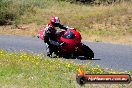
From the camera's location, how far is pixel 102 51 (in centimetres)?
1695

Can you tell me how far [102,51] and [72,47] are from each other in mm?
2082

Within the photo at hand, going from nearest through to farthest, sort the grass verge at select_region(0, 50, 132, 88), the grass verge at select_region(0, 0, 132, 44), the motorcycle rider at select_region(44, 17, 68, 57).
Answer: the grass verge at select_region(0, 50, 132, 88), the motorcycle rider at select_region(44, 17, 68, 57), the grass verge at select_region(0, 0, 132, 44)

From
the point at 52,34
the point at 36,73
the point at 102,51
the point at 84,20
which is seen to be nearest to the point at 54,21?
the point at 52,34

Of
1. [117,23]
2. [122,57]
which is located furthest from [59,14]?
[122,57]

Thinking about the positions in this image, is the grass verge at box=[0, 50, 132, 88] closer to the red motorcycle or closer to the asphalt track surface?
the asphalt track surface

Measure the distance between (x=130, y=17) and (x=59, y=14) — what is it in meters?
4.89

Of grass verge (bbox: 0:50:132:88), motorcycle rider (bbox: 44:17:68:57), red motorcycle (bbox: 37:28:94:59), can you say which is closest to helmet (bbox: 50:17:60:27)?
motorcycle rider (bbox: 44:17:68:57)

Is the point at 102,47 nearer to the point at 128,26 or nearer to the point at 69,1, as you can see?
the point at 128,26

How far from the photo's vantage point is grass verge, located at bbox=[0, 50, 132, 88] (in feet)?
31.0

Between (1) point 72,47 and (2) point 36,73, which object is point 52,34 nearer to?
(1) point 72,47

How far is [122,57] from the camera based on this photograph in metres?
15.6

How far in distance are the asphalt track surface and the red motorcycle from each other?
42 centimetres

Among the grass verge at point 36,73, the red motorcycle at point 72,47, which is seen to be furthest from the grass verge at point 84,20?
the grass verge at point 36,73

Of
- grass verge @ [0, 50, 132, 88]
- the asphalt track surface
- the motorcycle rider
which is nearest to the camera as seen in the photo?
grass verge @ [0, 50, 132, 88]
